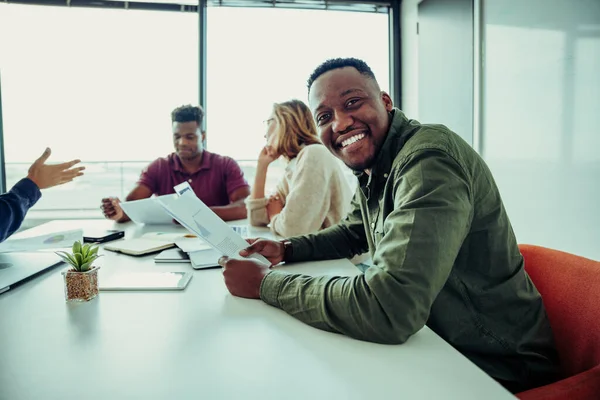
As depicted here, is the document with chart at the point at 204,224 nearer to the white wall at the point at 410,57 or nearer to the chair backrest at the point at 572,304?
the chair backrest at the point at 572,304

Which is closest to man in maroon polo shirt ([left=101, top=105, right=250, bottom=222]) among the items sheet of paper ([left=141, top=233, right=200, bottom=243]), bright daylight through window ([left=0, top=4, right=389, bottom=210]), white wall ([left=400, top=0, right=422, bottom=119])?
bright daylight through window ([left=0, top=4, right=389, bottom=210])

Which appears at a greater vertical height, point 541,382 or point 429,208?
point 429,208

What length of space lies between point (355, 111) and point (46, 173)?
114 cm

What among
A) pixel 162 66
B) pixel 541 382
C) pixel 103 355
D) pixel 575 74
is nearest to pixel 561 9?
pixel 575 74

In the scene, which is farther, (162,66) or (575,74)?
(162,66)

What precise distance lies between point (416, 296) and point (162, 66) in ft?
10.7

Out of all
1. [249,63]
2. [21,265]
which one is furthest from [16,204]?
[249,63]

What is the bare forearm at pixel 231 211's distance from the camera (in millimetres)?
2326

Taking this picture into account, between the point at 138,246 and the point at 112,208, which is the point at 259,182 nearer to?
the point at 112,208

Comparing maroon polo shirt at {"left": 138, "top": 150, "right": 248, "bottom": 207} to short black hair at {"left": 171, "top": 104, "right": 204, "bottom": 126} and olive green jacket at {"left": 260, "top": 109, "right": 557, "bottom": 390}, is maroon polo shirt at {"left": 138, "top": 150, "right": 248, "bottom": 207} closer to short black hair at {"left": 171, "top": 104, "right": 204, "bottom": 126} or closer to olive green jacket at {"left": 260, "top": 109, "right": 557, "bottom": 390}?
short black hair at {"left": 171, "top": 104, "right": 204, "bottom": 126}

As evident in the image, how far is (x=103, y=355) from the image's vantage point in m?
0.66

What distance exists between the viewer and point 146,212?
1.97m

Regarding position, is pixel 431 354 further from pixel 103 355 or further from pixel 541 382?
pixel 103 355

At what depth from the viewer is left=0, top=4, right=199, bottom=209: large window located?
10.9ft
